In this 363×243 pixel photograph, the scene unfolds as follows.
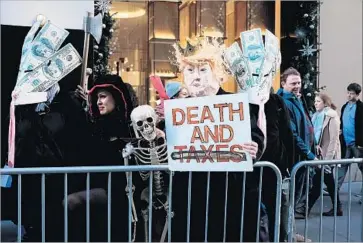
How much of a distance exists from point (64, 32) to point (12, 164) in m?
1.12

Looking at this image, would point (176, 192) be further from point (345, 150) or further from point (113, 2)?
point (345, 150)

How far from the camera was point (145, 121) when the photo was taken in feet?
14.6

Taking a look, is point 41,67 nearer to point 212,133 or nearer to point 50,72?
point 50,72

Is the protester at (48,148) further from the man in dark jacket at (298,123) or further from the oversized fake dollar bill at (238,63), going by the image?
the man in dark jacket at (298,123)

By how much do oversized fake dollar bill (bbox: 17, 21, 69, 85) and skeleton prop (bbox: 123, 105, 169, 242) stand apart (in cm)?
85

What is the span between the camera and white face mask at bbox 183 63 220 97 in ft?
14.9

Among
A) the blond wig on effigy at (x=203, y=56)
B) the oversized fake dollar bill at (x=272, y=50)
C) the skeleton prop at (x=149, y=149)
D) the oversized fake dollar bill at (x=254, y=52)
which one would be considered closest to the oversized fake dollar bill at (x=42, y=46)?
the skeleton prop at (x=149, y=149)

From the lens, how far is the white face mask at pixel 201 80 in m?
4.55

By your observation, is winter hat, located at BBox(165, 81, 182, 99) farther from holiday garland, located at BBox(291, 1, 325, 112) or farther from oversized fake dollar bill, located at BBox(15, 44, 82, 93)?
holiday garland, located at BBox(291, 1, 325, 112)

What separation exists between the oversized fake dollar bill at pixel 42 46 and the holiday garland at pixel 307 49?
10.1 feet

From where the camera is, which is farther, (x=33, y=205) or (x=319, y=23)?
(x=319, y=23)

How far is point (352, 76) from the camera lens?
24.3 ft

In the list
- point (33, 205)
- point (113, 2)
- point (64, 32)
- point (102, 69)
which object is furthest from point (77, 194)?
point (113, 2)

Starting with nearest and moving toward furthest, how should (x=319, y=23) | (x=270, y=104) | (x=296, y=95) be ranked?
(x=270, y=104) → (x=296, y=95) → (x=319, y=23)
